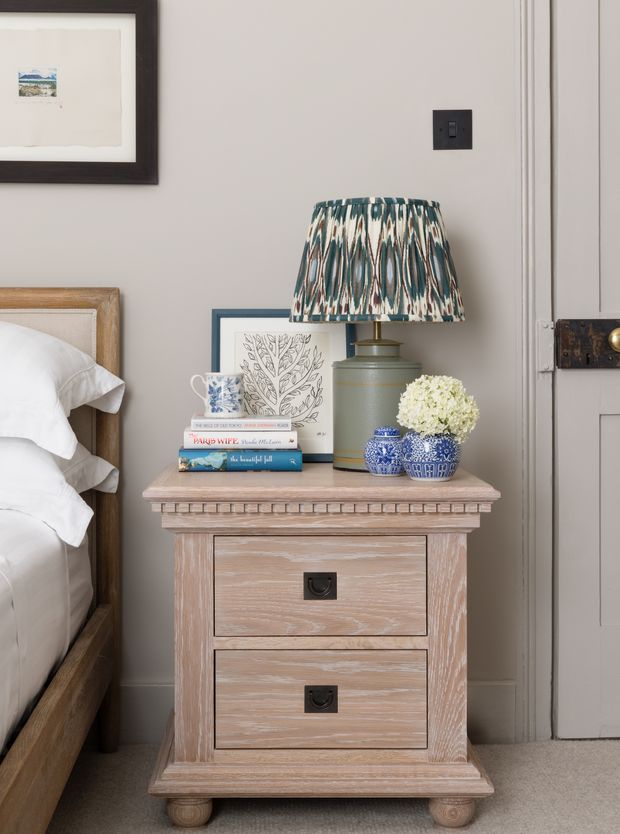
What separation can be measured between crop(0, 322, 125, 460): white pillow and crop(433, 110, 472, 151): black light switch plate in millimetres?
954

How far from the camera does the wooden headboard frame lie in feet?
6.32

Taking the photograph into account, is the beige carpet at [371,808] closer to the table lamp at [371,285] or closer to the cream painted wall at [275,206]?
the cream painted wall at [275,206]

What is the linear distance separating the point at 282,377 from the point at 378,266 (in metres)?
0.43

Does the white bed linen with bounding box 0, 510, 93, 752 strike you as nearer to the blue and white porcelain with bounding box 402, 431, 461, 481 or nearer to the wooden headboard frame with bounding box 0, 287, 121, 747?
the wooden headboard frame with bounding box 0, 287, 121, 747

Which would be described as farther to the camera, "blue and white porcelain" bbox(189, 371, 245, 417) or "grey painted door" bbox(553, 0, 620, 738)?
"grey painted door" bbox(553, 0, 620, 738)

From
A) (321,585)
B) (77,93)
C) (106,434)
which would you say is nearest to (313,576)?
(321,585)

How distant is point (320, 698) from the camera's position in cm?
156

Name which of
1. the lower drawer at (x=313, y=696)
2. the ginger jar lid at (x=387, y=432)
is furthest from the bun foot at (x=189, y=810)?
the ginger jar lid at (x=387, y=432)

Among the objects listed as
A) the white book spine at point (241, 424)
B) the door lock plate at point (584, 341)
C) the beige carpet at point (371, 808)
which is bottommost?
the beige carpet at point (371, 808)

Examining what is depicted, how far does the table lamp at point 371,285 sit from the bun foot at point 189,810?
27.3 inches

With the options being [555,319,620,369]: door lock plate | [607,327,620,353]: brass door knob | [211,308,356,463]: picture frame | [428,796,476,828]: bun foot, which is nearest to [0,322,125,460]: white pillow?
[211,308,356,463]: picture frame

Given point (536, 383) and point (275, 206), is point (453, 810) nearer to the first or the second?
point (536, 383)

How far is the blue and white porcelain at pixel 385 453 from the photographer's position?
1619 mm

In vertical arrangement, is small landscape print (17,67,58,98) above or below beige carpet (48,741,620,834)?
above
